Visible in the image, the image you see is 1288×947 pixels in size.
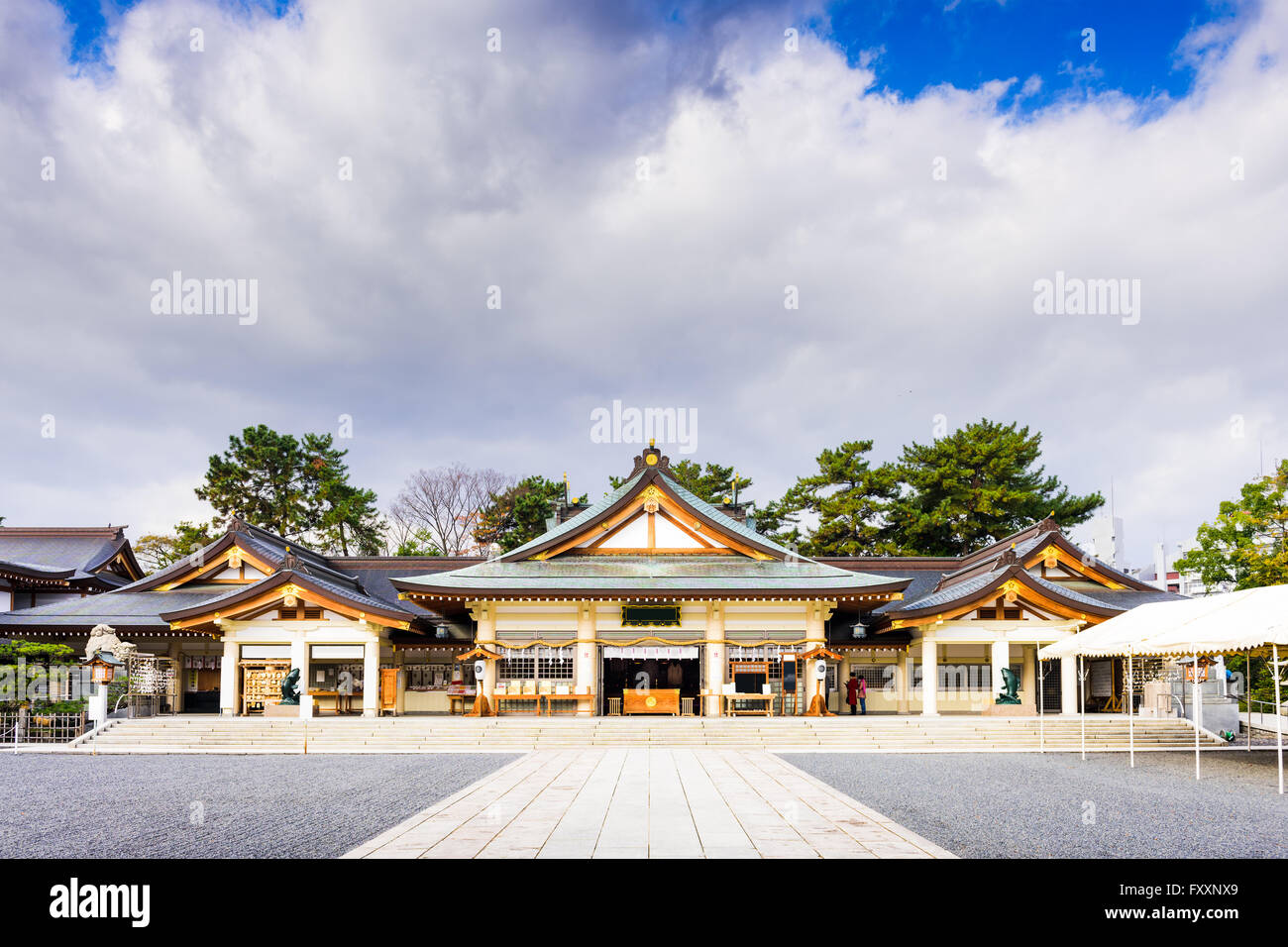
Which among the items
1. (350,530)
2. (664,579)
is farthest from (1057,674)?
(350,530)

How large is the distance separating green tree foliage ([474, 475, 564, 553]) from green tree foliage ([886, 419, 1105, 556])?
1882 cm

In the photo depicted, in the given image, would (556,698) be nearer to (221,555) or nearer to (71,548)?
(221,555)

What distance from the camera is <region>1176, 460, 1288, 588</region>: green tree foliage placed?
28812mm

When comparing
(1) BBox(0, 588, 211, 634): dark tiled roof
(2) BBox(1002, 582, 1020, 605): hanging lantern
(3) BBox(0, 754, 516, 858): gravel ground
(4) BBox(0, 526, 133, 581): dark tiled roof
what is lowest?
(3) BBox(0, 754, 516, 858): gravel ground

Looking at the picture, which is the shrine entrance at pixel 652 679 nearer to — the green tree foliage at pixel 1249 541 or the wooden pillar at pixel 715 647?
the wooden pillar at pixel 715 647

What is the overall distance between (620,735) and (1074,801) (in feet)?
38.7

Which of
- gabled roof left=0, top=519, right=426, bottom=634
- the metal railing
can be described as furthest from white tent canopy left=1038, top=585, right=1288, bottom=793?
the metal railing

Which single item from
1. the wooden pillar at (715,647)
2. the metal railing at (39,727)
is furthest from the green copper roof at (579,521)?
the metal railing at (39,727)

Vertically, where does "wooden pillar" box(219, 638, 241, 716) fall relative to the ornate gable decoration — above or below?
below

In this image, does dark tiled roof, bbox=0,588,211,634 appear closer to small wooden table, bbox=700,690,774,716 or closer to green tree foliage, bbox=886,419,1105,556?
small wooden table, bbox=700,690,774,716

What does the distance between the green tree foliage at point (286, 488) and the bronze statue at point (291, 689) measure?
24760 mm
